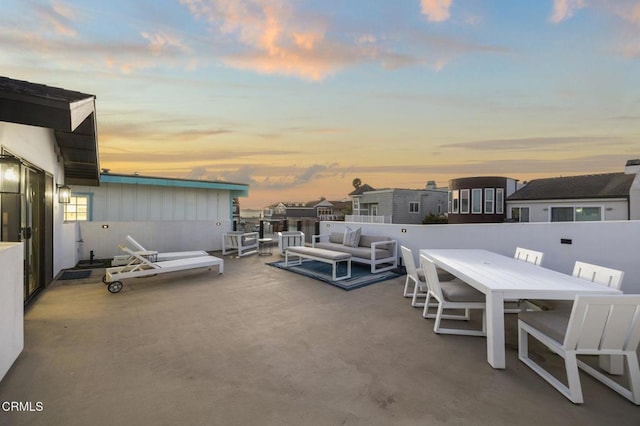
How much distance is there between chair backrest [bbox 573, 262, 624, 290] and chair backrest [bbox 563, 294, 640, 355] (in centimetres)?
70

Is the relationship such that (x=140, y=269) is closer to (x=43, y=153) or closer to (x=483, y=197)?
(x=43, y=153)

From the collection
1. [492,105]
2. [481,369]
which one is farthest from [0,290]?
[492,105]

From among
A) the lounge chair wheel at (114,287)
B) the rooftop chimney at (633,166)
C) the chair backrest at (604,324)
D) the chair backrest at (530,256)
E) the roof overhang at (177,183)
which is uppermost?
the rooftop chimney at (633,166)

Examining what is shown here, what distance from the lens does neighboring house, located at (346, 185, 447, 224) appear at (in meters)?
22.6

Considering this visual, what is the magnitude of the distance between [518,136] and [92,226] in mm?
14200

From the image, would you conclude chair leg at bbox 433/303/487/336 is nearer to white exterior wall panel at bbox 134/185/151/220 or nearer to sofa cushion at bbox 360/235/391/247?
sofa cushion at bbox 360/235/391/247

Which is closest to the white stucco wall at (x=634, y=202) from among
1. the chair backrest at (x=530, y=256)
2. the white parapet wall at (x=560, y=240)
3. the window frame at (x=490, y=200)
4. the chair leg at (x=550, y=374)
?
the window frame at (x=490, y=200)

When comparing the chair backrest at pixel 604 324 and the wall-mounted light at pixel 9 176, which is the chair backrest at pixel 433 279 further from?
the wall-mounted light at pixel 9 176

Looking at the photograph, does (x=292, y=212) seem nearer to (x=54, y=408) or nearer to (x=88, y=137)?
(x=88, y=137)

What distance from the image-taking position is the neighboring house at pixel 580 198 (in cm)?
1246

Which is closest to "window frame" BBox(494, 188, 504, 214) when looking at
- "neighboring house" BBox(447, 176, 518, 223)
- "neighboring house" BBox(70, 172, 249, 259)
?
"neighboring house" BBox(447, 176, 518, 223)

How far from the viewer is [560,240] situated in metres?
4.77

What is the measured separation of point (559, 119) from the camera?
826 centimetres

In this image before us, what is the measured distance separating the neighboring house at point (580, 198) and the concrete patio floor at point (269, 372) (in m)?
13.5
